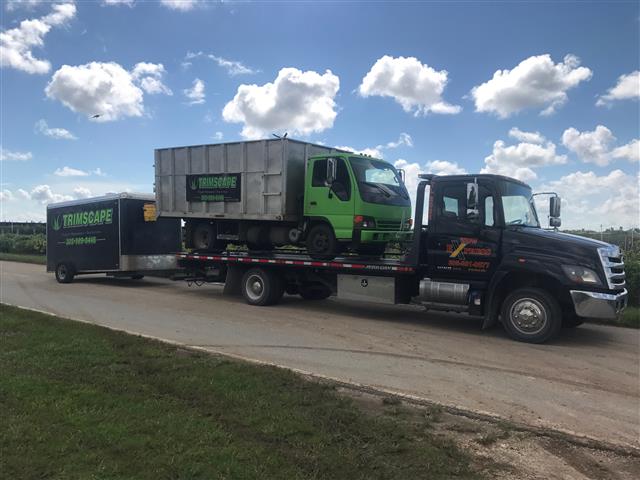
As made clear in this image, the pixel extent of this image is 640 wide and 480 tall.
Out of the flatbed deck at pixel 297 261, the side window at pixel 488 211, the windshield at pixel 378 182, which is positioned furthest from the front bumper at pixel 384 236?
the side window at pixel 488 211

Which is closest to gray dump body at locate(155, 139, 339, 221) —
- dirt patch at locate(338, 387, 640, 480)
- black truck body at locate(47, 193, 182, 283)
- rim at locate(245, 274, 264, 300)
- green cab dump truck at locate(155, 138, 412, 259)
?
green cab dump truck at locate(155, 138, 412, 259)

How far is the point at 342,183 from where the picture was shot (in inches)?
437

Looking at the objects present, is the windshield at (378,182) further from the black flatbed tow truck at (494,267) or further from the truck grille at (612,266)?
the truck grille at (612,266)

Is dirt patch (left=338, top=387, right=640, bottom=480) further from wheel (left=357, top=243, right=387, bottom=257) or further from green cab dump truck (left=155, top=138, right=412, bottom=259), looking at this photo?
wheel (left=357, top=243, right=387, bottom=257)

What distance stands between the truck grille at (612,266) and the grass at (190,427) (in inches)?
203

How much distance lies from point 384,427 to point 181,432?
168cm

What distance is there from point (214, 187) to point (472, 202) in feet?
21.9

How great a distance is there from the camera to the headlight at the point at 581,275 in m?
8.24

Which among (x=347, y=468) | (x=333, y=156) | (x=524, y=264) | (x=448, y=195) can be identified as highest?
(x=333, y=156)

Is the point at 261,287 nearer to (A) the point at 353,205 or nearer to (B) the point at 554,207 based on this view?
(A) the point at 353,205

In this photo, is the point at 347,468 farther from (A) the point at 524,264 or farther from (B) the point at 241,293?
(B) the point at 241,293

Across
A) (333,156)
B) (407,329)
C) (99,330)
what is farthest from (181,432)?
(333,156)

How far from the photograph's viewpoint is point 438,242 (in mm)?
9695

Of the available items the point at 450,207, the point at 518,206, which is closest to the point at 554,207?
the point at 518,206
